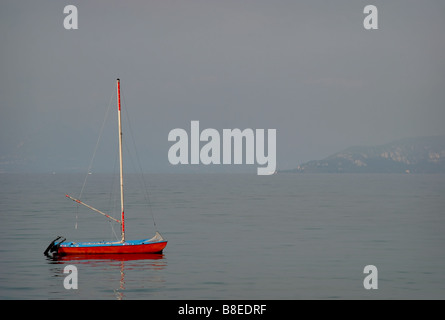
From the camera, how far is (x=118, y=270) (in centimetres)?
6278

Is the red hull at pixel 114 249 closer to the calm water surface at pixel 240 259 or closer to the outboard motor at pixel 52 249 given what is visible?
the outboard motor at pixel 52 249

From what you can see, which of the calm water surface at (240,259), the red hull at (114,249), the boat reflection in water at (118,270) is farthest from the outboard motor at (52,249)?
the calm water surface at (240,259)

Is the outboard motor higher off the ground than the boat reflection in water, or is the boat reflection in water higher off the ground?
the outboard motor

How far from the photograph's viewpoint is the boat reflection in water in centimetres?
5509

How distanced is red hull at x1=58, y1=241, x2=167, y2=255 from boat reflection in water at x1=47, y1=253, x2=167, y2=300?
1.44 feet

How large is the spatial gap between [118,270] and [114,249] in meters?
7.07

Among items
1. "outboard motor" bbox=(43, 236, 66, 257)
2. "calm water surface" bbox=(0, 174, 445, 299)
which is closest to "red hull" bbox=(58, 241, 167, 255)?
"outboard motor" bbox=(43, 236, 66, 257)

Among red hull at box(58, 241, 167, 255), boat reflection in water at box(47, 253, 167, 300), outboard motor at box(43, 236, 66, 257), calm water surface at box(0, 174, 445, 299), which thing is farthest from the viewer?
outboard motor at box(43, 236, 66, 257)

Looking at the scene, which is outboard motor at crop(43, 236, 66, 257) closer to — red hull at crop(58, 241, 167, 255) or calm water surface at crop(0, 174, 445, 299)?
red hull at crop(58, 241, 167, 255)

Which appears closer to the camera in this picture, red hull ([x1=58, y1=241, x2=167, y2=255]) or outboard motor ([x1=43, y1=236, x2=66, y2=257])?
red hull ([x1=58, y1=241, x2=167, y2=255])

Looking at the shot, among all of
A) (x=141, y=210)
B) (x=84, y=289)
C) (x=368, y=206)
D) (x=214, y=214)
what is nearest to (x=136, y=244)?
(x=84, y=289)

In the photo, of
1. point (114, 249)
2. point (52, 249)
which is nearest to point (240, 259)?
point (114, 249)

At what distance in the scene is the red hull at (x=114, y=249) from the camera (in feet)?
228
